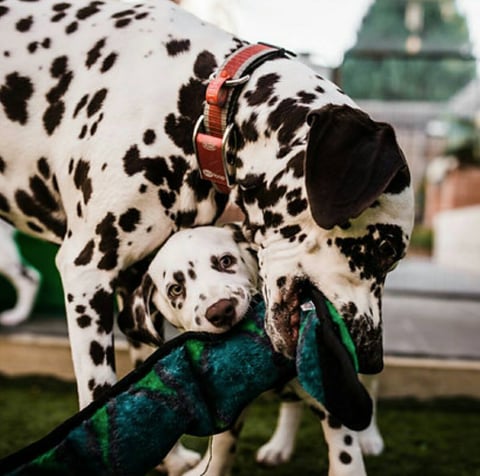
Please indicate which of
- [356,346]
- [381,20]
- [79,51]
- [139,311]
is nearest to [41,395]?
[139,311]

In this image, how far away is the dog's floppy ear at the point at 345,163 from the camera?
5.19ft

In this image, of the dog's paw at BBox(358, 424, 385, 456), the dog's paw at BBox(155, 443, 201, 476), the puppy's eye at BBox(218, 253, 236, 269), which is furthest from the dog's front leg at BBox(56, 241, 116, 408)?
the dog's paw at BBox(358, 424, 385, 456)

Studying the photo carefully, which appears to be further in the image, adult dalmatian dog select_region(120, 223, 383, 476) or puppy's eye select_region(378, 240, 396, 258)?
adult dalmatian dog select_region(120, 223, 383, 476)

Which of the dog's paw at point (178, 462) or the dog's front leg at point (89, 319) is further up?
the dog's front leg at point (89, 319)

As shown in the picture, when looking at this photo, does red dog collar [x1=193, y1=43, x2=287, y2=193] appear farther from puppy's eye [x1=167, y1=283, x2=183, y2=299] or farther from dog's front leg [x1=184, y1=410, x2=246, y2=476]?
dog's front leg [x1=184, y1=410, x2=246, y2=476]

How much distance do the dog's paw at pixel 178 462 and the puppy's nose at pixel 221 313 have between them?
0.75 metres

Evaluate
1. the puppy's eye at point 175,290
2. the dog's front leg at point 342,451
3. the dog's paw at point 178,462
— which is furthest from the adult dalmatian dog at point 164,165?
the dog's paw at point 178,462

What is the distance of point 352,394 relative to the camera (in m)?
1.61

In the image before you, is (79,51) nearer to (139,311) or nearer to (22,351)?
(139,311)

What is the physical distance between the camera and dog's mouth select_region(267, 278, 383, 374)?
1.71 metres

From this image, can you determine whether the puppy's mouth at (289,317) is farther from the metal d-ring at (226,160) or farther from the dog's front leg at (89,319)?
the dog's front leg at (89,319)

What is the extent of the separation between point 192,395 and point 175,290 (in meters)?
0.31

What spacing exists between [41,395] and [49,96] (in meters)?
2.00

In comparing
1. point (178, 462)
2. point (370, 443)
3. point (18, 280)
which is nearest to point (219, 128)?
point (178, 462)
